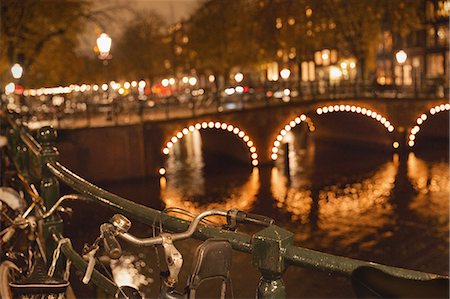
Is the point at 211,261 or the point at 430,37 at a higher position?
the point at 430,37

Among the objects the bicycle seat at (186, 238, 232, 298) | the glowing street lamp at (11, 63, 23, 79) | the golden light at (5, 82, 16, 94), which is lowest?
the bicycle seat at (186, 238, 232, 298)

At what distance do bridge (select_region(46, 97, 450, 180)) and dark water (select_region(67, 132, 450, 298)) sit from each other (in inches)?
31.2

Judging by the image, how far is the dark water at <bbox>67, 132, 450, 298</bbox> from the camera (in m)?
13.1

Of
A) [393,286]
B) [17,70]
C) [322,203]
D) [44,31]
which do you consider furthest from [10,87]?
[393,286]

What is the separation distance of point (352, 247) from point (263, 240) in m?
13.0

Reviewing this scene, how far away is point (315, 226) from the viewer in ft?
57.8

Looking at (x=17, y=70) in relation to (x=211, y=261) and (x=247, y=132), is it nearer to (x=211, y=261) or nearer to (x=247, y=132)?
(x=247, y=132)

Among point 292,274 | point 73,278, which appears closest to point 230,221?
point 73,278

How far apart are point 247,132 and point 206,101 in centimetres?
360

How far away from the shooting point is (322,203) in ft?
67.2

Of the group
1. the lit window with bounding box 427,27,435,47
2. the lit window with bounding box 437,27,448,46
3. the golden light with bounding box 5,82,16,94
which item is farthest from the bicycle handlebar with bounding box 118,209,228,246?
the lit window with bounding box 427,27,435,47

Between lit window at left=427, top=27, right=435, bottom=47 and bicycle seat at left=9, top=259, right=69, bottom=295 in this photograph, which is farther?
lit window at left=427, top=27, right=435, bottom=47

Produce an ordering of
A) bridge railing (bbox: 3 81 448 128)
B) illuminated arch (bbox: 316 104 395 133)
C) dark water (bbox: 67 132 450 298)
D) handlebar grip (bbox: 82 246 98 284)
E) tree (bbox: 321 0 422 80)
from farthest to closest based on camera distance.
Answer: tree (bbox: 321 0 422 80) < illuminated arch (bbox: 316 104 395 133) < bridge railing (bbox: 3 81 448 128) < dark water (bbox: 67 132 450 298) < handlebar grip (bbox: 82 246 98 284)

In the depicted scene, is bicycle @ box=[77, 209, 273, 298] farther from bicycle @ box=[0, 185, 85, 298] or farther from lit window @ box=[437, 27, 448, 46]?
lit window @ box=[437, 27, 448, 46]
